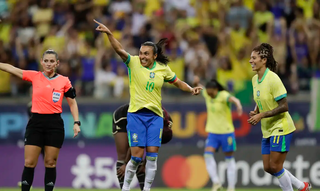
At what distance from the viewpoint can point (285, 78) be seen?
16.1 metres

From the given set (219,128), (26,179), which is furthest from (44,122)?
(219,128)

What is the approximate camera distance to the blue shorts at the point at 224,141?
525 inches

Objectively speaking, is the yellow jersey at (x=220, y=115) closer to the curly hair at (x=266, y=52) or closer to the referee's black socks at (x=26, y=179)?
the curly hair at (x=266, y=52)

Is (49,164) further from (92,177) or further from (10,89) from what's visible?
(10,89)

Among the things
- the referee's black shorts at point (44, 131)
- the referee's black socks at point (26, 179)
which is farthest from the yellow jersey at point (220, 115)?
the referee's black socks at point (26, 179)

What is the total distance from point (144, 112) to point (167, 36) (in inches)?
320

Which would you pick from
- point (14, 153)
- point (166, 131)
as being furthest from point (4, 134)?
point (166, 131)

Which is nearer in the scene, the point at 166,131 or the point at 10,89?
the point at 166,131

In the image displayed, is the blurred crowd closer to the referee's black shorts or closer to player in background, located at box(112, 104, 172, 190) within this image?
player in background, located at box(112, 104, 172, 190)

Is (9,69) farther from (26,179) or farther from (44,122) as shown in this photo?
(26,179)

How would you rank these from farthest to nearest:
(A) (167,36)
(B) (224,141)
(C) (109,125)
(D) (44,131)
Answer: (A) (167,36) → (C) (109,125) → (B) (224,141) → (D) (44,131)

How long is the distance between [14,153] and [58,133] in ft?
20.6

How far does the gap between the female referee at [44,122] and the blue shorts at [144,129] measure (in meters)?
0.89

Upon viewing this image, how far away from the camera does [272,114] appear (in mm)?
9133
